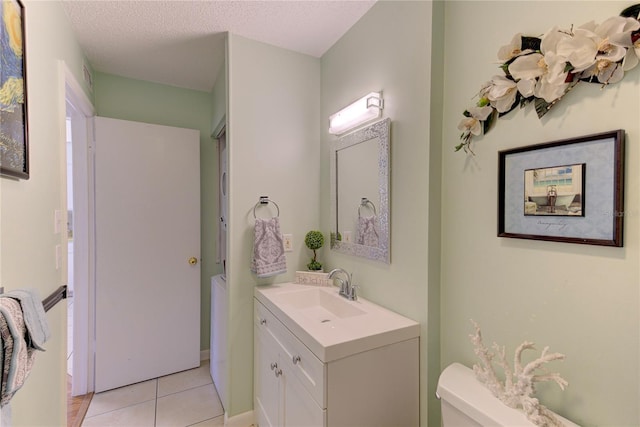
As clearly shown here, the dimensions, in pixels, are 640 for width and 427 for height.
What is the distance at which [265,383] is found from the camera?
1.72 metres

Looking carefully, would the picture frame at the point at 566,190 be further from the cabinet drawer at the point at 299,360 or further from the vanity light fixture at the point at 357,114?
the cabinet drawer at the point at 299,360

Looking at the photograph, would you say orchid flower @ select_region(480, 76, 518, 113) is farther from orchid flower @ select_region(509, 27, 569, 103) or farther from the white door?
the white door

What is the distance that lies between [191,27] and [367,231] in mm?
1649

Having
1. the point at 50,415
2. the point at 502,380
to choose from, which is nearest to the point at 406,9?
the point at 502,380

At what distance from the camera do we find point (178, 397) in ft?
7.23

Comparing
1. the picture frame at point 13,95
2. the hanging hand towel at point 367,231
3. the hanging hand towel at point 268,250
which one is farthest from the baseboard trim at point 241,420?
the picture frame at point 13,95

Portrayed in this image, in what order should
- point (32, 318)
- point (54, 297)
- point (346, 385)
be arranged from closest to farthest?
point (32, 318) → point (346, 385) → point (54, 297)

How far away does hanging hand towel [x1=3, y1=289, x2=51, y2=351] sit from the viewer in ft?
2.61

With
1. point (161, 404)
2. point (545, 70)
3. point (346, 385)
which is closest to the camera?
point (545, 70)

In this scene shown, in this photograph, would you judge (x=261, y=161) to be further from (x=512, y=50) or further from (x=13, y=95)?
(x=512, y=50)

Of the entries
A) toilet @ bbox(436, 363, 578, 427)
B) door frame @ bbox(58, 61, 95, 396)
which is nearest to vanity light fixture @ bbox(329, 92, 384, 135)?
toilet @ bbox(436, 363, 578, 427)

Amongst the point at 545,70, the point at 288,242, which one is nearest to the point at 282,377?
the point at 288,242

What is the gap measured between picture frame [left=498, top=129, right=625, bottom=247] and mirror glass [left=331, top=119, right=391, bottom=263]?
566 millimetres

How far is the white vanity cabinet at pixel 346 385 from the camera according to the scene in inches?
45.0
